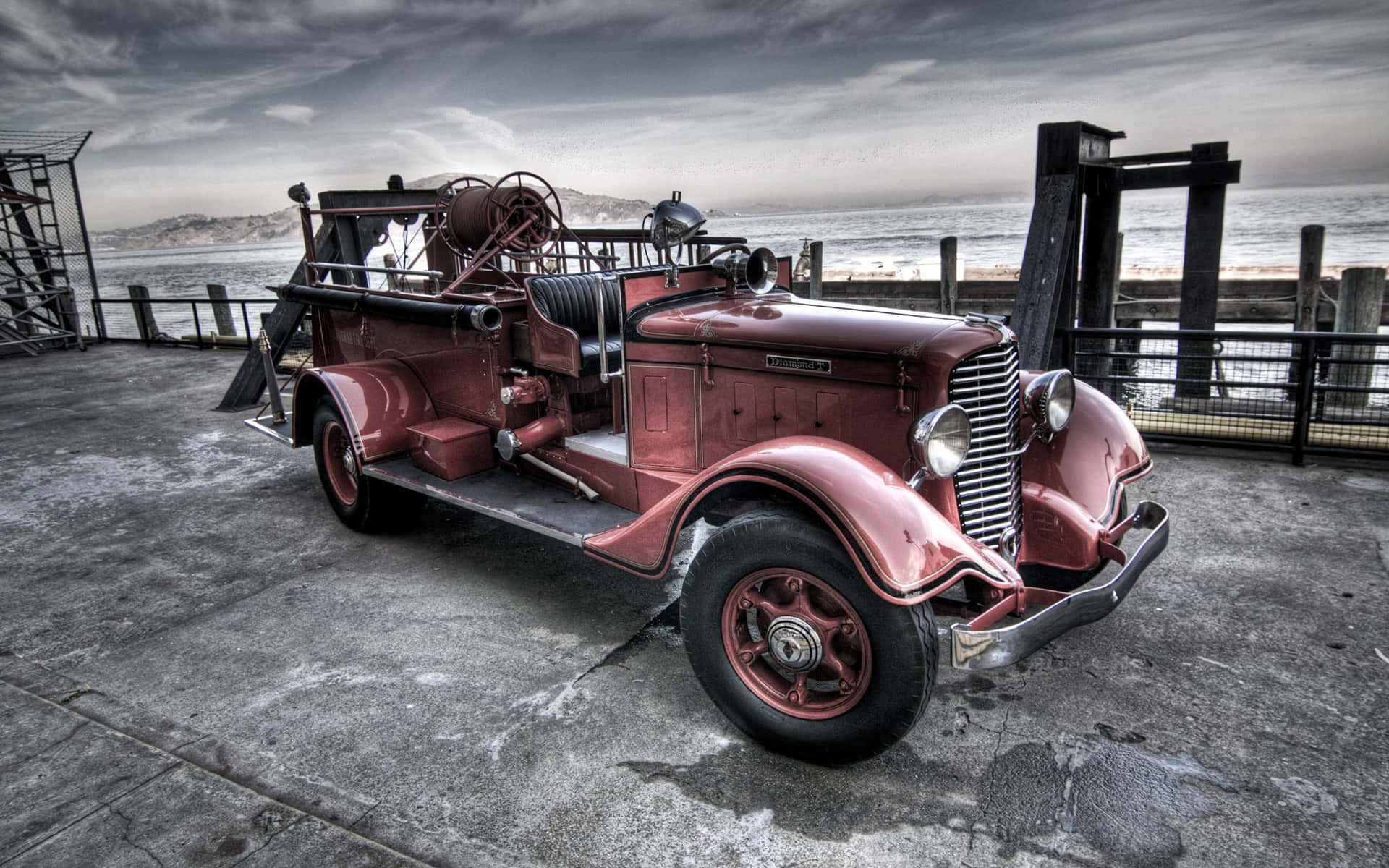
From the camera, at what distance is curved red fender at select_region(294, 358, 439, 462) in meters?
4.91

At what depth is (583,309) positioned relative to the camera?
196 inches

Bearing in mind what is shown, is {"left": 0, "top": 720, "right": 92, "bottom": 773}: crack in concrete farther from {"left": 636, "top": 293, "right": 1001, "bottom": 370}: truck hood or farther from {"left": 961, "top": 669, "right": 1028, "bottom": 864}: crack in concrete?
{"left": 961, "top": 669, "right": 1028, "bottom": 864}: crack in concrete

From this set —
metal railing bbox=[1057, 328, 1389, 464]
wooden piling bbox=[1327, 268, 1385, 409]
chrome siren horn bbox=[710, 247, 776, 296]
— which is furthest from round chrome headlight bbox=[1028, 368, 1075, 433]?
wooden piling bbox=[1327, 268, 1385, 409]

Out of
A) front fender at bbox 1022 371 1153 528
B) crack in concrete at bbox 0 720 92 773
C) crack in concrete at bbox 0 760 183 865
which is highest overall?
front fender at bbox 1022 371 1153 528

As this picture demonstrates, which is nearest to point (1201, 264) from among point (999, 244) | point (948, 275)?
point (948, 275)

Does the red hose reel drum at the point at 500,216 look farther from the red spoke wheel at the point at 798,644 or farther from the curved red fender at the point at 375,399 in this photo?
the red spoke wheel at the point at 798,644

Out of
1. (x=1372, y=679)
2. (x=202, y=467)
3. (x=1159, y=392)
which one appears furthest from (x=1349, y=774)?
(x=1159, y=392)

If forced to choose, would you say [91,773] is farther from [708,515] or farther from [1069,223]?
[1069,223]

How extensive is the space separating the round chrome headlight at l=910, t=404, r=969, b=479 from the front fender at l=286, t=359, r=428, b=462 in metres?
3.29

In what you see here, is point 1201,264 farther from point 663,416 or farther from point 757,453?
point 757,453

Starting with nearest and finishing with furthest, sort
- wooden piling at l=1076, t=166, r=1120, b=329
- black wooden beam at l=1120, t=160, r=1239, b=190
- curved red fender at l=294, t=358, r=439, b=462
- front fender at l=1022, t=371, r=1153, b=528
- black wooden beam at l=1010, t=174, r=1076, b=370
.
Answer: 1. front fender at l=1022, t=371, r=1153, b=528
2. curved red fender at l=294, t=358, r=439, b=462
3. black wooden beam at l=1010, t=174, r=1076, b=370
4. black wooden beam at l=1120, t=160, r=1239, b=190
5. wooden piling at l=1076, t=166, r=1120, b=329

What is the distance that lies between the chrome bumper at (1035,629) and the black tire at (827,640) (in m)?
0.11

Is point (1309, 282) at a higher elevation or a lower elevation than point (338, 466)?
higher

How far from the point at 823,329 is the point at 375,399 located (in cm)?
299
